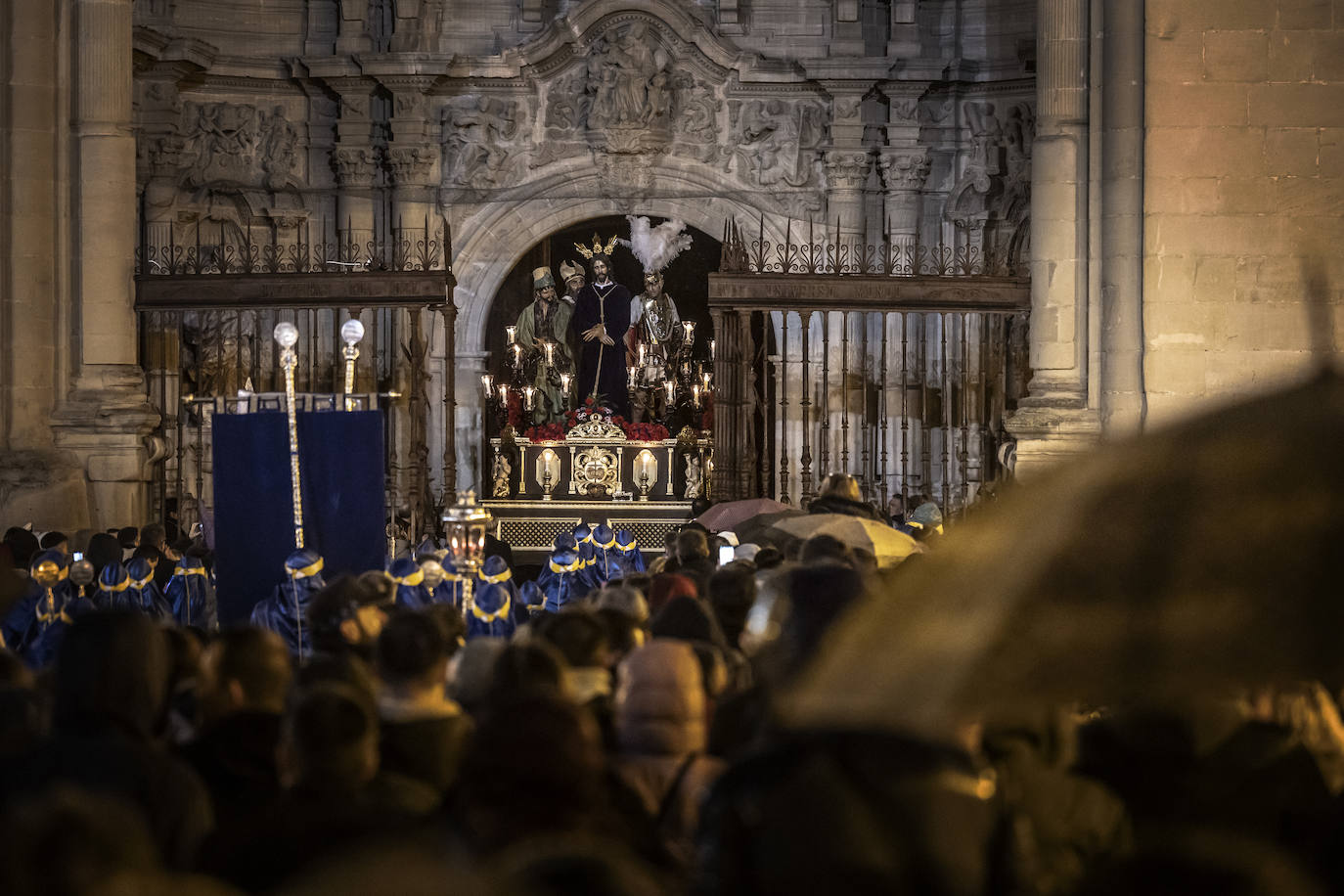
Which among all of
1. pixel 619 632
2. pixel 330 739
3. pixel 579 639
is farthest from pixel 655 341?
pixel 330 739

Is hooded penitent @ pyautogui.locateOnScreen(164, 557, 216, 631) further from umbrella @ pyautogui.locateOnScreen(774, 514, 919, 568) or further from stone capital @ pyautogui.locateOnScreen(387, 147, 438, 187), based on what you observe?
stone capital @ pyautogui.locateOnScreen(387, 147, 438, 187)

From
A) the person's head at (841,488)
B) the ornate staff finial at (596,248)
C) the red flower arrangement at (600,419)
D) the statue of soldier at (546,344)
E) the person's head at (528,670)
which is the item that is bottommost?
the person's head at (528,670)

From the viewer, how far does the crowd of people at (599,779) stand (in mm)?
2436

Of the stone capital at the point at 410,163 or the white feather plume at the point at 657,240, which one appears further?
the white feather plume at the point at 657,240

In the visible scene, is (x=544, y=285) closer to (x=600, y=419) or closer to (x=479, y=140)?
(x=479, y=140)

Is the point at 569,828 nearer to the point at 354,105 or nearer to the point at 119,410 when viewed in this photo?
the point at 119,410

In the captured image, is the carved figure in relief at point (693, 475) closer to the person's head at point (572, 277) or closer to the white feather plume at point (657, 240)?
the white feather plume at point (657, 240)

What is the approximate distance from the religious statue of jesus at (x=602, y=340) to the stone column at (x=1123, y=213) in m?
7.33

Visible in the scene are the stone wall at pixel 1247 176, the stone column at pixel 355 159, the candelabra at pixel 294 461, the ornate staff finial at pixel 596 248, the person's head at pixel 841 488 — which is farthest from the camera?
the ornate staff finial at pixel 596 248

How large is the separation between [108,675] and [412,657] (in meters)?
0.65

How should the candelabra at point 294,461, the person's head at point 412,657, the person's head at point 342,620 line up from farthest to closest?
1. the candelabra at point 294,461
2. the person's head at point 342,620
3. the person's head at point 412,657

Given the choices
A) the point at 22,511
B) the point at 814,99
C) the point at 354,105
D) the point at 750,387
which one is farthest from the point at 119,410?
the point at 814,99

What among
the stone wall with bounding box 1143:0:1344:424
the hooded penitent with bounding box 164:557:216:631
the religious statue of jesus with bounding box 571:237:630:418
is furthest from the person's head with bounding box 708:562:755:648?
the religious statue of jesus with bounding box 571:237:630:418

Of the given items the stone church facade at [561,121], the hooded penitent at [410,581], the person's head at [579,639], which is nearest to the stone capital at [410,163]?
the stone church facade at [561,121]
